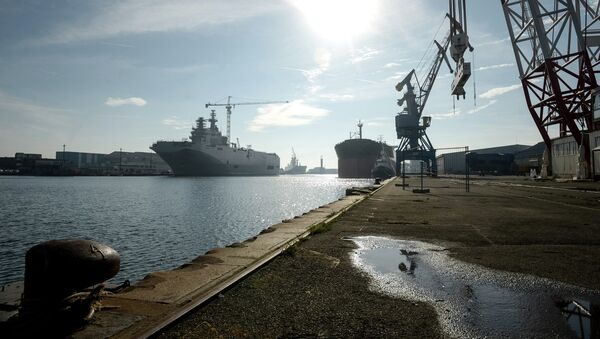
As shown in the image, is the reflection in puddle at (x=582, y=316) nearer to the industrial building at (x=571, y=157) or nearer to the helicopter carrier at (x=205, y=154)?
Answer: the industrial building at (x=571, y=157)

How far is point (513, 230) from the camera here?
8773 millimetres

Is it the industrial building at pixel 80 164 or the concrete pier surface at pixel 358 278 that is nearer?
the concrete pier surface at pixel 358 278

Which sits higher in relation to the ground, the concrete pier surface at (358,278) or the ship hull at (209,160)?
the ship hull at (209,160)

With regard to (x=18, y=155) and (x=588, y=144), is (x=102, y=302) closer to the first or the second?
(x=588, y=144)

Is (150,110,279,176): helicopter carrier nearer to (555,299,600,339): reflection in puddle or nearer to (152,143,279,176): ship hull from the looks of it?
(152,143,279,176): ship hull

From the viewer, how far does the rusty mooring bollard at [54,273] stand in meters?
3.30

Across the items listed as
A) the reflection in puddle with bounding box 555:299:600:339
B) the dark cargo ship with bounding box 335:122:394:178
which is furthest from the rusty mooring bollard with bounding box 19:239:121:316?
the dark cargo ship with bounding box 335:122:394:178

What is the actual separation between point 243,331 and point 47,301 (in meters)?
1.79

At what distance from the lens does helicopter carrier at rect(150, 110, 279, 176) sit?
109 m

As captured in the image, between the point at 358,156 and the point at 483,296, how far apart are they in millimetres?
119648

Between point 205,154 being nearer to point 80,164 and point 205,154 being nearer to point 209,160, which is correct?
point 209,160

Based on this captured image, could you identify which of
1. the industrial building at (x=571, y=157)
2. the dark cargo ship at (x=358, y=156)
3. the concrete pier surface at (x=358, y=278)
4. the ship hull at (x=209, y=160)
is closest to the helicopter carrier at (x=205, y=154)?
the ship hull at (x=209, y=160)

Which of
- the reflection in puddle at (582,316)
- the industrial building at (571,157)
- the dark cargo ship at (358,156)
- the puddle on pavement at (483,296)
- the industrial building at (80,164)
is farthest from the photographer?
the industrial building at (80,164)

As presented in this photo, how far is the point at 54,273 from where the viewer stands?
10.8 feet
